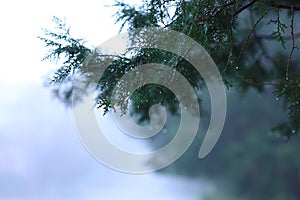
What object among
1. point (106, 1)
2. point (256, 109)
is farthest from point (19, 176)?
point (256, 109)

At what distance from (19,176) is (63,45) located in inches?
36.8

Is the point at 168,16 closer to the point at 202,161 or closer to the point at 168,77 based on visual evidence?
the point at 168,77

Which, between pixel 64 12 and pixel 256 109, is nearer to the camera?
pixel 64 12

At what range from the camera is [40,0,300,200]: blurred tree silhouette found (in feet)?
2.47

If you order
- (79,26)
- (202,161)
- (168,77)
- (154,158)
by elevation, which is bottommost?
(168,77)

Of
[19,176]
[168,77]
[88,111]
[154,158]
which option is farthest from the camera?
[154,158]

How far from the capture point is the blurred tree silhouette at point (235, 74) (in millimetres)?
754

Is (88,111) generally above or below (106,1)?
below

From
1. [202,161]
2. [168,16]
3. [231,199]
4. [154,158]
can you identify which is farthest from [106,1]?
[231,199]

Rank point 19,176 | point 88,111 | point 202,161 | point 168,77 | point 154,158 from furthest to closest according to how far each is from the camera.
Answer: point 202,161, point 154,158, point 19,176, point 88,111, point 168,77

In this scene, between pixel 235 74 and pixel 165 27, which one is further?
pixel 235 74

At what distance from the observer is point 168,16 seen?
2.70 feet

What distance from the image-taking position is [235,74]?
3.14 feet

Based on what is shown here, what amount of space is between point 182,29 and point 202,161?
1427 mm
